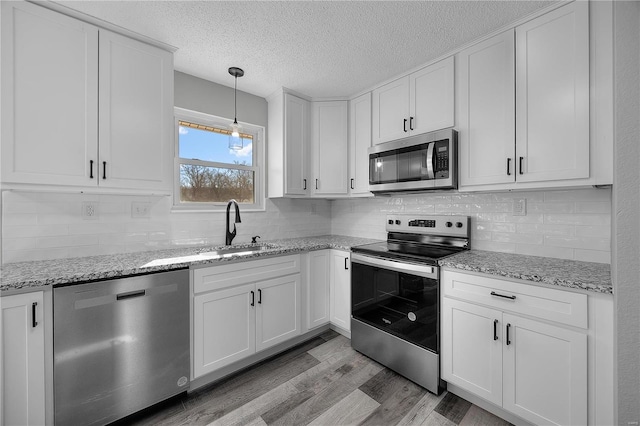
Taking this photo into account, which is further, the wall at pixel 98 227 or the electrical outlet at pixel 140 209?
the electrical outlet at pixel 140 209

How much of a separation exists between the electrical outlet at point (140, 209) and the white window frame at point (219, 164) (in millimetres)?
196

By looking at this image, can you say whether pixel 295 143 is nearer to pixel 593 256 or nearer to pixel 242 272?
pixel 242 272

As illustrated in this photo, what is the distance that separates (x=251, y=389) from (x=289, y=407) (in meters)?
0.35

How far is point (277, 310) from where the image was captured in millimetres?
2307

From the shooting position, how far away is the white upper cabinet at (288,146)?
277 centimetres

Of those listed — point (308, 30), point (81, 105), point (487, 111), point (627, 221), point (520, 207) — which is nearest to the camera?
point (627, 221)

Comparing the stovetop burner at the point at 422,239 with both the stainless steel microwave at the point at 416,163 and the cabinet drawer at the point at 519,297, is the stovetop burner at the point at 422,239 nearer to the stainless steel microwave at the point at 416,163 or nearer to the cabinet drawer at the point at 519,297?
the cabinet drawer at the point at 519,297

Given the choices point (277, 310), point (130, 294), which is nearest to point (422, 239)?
point (277, 310)

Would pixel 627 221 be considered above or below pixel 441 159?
below

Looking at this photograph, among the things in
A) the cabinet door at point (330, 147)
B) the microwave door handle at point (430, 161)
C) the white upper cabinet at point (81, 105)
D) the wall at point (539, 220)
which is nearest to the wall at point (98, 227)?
the white upper cabinet at point (81, 105)

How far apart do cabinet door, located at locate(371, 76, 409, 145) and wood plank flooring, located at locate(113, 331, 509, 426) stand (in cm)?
205

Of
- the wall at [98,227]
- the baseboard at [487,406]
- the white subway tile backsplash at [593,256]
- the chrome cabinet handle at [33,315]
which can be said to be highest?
the wall at [98,227]

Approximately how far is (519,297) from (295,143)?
2.30 m

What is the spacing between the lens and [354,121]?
285 centimetres
